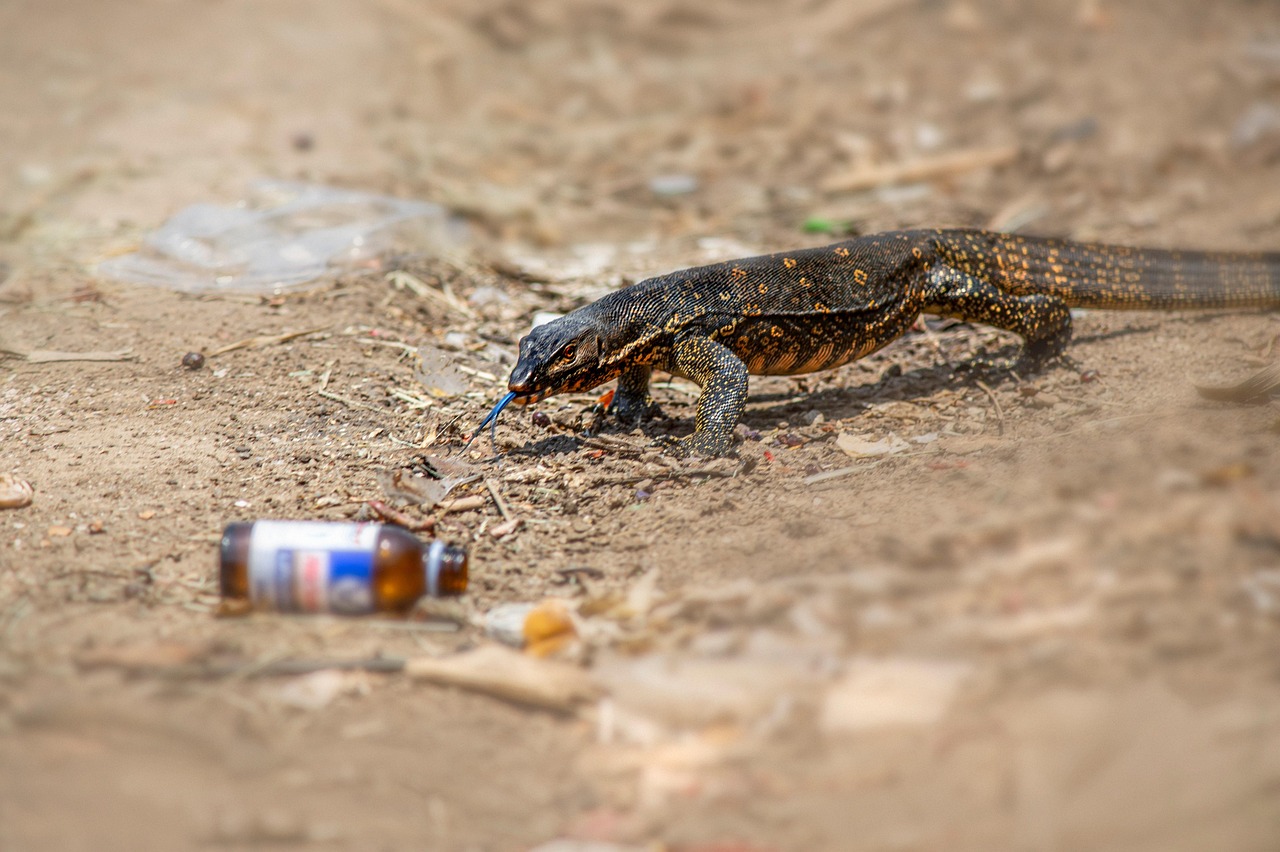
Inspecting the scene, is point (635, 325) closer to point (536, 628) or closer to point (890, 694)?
point (536, 628)

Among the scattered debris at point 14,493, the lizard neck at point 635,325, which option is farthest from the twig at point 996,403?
the scattered debris at point 14,493

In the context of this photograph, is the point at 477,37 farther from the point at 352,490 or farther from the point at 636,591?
the point at 636,591

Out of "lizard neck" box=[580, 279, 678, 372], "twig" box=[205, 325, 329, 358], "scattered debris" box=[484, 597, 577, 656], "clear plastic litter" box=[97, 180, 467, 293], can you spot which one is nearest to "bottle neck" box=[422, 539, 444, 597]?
"scattered debris" box=[484, 597, 577, 656]

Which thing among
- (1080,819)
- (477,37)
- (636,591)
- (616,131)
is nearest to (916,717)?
(1080,819)

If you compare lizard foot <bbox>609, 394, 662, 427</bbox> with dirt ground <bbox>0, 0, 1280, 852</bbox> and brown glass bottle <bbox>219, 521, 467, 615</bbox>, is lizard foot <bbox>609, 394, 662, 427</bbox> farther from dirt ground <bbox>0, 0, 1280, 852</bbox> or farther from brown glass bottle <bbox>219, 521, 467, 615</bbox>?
brown glass bottle <bbox>219, 521, 467, 615</bbox>

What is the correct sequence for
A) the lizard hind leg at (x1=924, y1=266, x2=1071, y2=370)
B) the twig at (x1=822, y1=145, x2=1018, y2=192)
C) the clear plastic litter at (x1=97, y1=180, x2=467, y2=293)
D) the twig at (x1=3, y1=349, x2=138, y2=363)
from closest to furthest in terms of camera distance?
the twig at (x1=3, y1=349, x2=138, y2=363) → the lizard hind leg at (x1=924, y1=266, x2=1071, y2=370) → the clear plastic litter at (x1=97, y1=180, x2=467, y2=293) → the twig at (x1=822, y1=145, x2=1018, y2=192)

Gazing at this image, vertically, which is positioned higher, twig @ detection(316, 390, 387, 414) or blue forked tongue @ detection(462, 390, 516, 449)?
twig @ detection(316, 390, 387, 414)

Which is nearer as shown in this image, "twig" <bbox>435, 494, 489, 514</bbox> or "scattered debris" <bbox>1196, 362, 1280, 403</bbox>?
"scattered debris" <bbox>1196, 362, 1280, 403</bbox>
